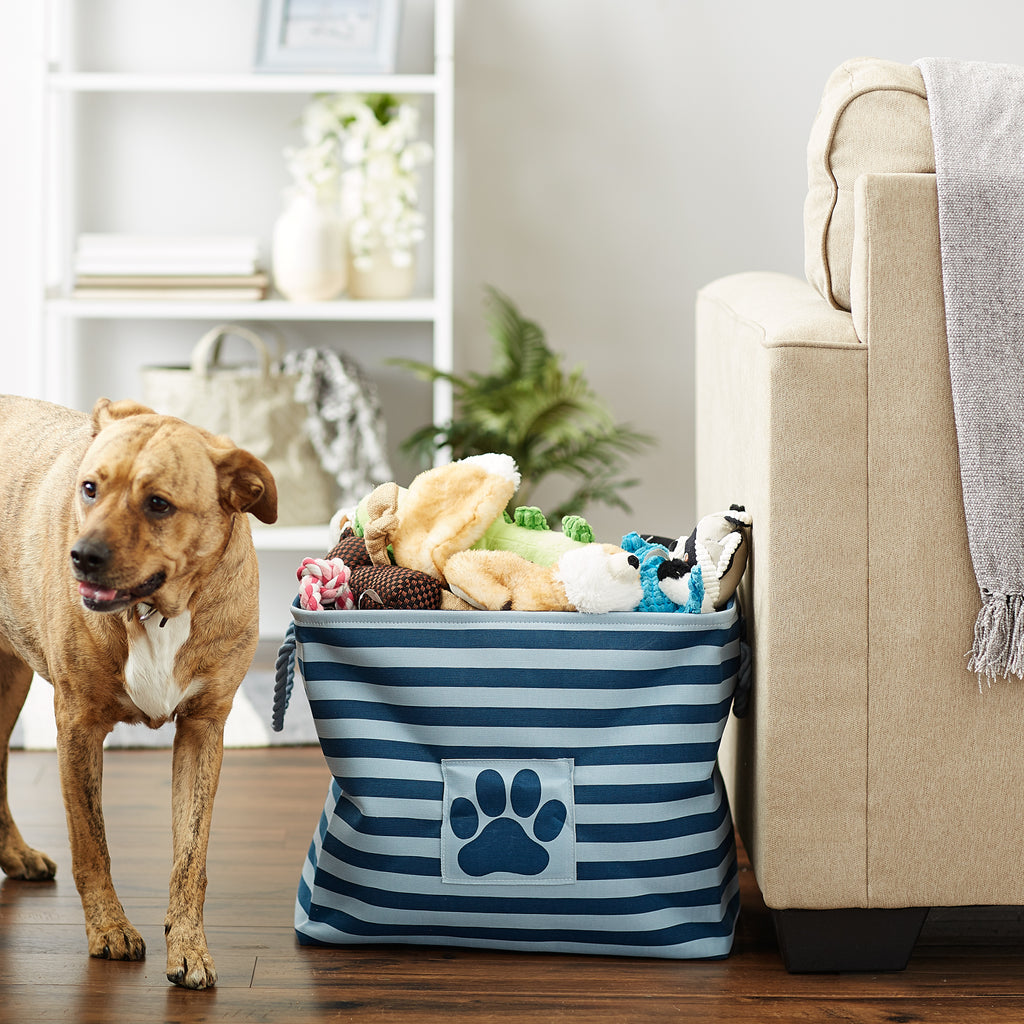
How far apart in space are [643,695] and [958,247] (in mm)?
577

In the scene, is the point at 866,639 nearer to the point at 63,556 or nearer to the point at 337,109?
the point at 63,556

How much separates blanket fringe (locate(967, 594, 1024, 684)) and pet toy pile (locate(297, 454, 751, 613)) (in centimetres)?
27

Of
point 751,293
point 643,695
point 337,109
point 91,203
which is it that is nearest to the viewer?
point 643,695

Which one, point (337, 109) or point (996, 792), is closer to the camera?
point (996, 792)

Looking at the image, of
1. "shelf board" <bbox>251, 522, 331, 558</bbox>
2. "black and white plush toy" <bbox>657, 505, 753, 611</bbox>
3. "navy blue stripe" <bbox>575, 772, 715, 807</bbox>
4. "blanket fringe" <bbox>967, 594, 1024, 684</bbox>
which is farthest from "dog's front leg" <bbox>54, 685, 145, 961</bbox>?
"shelf board" <bbox>251, 522, 331, 558</bbox>

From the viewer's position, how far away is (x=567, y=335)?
2975 millimetres

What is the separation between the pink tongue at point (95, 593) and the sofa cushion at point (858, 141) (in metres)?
0.85

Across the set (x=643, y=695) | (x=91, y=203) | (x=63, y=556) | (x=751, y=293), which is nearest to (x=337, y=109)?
(x=91, y=203)

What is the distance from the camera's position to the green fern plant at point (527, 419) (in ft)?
8.59

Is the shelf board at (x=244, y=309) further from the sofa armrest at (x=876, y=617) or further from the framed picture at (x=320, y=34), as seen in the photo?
the sofa armrest at (x=876, y=617)

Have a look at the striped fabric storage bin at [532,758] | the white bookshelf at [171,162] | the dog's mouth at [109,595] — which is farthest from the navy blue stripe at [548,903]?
the white bookshelf at [171,162]

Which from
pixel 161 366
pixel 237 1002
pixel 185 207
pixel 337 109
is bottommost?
pixel 237 1002

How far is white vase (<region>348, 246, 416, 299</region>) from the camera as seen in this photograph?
275 cm

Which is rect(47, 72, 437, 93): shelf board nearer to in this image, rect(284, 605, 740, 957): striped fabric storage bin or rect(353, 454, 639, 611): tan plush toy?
rect(353, 454, 639, 611): tan plush toy
